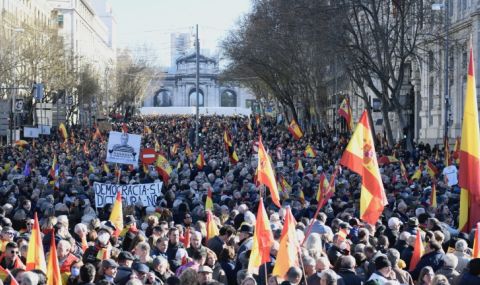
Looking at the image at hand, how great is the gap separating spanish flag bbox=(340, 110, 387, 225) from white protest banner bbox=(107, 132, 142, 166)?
12.2 m

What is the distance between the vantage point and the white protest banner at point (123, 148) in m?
24.5

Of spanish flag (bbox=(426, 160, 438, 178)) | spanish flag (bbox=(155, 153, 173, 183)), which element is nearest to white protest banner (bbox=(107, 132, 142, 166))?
spanish flag (bbox=(155, 153, 173, 183))

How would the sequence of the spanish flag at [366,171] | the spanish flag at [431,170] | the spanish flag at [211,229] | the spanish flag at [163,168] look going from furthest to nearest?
the spanish flag at [431,170] < the spanish flag at [163,168] < the spanish flag at [211,229] < the spanish flag at [366,171]

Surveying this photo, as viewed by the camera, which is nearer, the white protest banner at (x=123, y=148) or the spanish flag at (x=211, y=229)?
the spanish flag at (x=211, y=229)

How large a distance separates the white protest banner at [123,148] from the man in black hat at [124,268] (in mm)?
13930

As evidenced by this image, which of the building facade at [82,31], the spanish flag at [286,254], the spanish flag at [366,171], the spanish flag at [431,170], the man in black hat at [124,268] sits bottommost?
the spanish flag at [431,170]

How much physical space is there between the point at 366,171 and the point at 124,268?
3545 millimetres

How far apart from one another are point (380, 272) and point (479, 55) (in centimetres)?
3459

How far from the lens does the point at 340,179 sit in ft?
82.6

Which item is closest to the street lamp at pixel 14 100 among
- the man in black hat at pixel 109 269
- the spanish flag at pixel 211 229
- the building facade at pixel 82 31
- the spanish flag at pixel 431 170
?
the building facade at pixel 82 31

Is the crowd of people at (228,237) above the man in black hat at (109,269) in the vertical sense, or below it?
below

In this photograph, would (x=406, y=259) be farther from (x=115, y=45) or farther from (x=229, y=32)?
(x=115, y=45)

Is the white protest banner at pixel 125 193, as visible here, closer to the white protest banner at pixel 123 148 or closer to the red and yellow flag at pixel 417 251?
the white protest banner at pixel 123 148

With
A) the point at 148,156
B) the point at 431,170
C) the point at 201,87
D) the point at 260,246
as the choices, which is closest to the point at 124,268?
the point at 260,246
